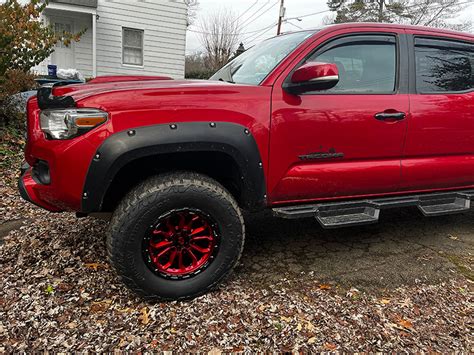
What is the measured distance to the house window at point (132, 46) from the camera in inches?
488

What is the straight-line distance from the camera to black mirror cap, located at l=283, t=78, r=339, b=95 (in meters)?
2.36

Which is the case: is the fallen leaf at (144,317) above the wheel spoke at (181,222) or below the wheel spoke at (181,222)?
below

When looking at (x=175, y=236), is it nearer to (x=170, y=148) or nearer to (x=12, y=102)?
(x=170, y=148)

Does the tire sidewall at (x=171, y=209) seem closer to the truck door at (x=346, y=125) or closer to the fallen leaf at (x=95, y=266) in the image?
the truck door at (x=346, y=125)

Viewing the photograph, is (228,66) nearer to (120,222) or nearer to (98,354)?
(120,222)

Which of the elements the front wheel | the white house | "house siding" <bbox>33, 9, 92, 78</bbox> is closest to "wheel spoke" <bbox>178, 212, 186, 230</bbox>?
the front wheel

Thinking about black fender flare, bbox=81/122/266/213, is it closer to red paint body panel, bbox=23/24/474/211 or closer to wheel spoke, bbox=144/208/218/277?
red paint body panel, bbox=23/24/474/211

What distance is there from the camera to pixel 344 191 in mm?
2779

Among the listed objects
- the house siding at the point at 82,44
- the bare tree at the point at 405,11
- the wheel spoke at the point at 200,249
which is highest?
the bare tree at the point at 405,11

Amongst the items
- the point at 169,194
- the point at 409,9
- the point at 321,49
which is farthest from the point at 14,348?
the point at 409,9

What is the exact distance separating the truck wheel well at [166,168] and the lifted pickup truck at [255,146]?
0.01 meters

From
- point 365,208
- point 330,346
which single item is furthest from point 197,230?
point 365,208

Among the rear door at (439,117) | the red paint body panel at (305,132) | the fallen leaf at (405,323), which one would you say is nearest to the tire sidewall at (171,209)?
the red paint body panel at (305,132)

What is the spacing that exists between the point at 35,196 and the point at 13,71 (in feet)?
15.3
